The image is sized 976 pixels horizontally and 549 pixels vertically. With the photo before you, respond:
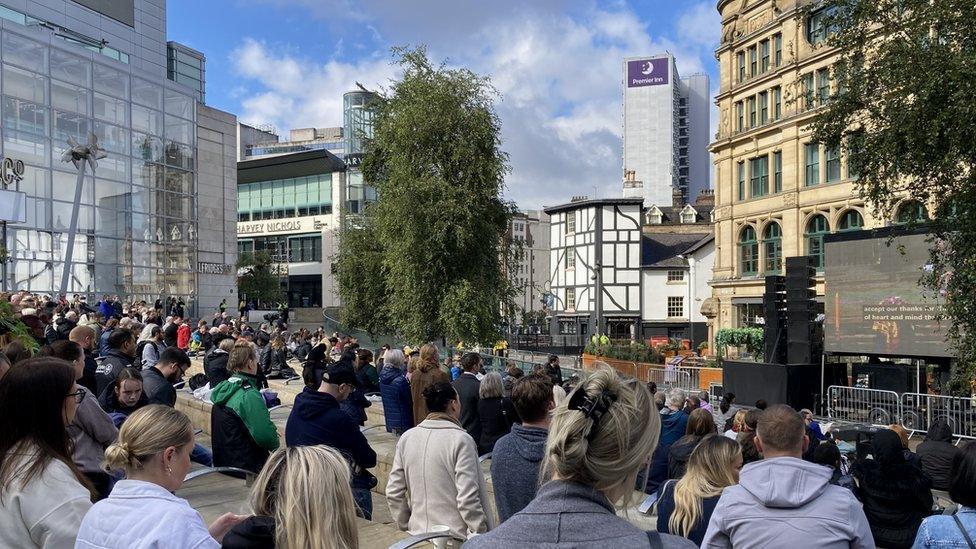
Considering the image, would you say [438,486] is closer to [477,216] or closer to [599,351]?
[477,216]

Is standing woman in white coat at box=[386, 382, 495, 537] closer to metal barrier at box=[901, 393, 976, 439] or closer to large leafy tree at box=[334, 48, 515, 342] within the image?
metal barrier at box=[901, 393, 976, 439]

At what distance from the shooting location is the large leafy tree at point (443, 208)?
2377cm

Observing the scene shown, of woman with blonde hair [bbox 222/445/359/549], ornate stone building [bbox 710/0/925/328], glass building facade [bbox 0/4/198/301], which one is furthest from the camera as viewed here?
ornate stone building [bbox 710/0/925/328]

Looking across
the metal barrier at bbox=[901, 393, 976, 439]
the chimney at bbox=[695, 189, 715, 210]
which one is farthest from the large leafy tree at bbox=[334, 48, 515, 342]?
the chimney at bbox=[695, 189, 715, 210]

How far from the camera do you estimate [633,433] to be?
6.95 ft

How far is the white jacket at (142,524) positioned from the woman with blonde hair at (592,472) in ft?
3.69

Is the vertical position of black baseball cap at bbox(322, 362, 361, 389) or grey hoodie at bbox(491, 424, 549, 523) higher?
black baseball cap at bbox(322, 362, 361, 389)

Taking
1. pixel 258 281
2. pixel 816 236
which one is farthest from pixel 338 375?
pixel 258 281

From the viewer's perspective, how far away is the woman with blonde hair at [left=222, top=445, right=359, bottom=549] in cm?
251

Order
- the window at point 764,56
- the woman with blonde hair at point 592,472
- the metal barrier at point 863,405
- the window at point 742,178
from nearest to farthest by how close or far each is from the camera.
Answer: the woman with blonde hair at point 592,472
the metal barrier at point 863,405
the window at point 764,56
the window at point 742,178

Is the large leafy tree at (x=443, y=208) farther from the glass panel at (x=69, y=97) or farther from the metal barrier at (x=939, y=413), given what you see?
the glass panel at (x=69, y=97)

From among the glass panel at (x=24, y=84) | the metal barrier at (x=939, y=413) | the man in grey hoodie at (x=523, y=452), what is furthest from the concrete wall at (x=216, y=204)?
the man in grey hoodie at (x=523, y=452)

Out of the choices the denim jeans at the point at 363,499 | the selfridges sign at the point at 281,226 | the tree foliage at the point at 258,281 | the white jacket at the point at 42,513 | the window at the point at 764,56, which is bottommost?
the denim jeans at the point at 363,499

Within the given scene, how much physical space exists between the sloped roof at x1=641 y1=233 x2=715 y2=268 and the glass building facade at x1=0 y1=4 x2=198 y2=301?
29.4 meters
